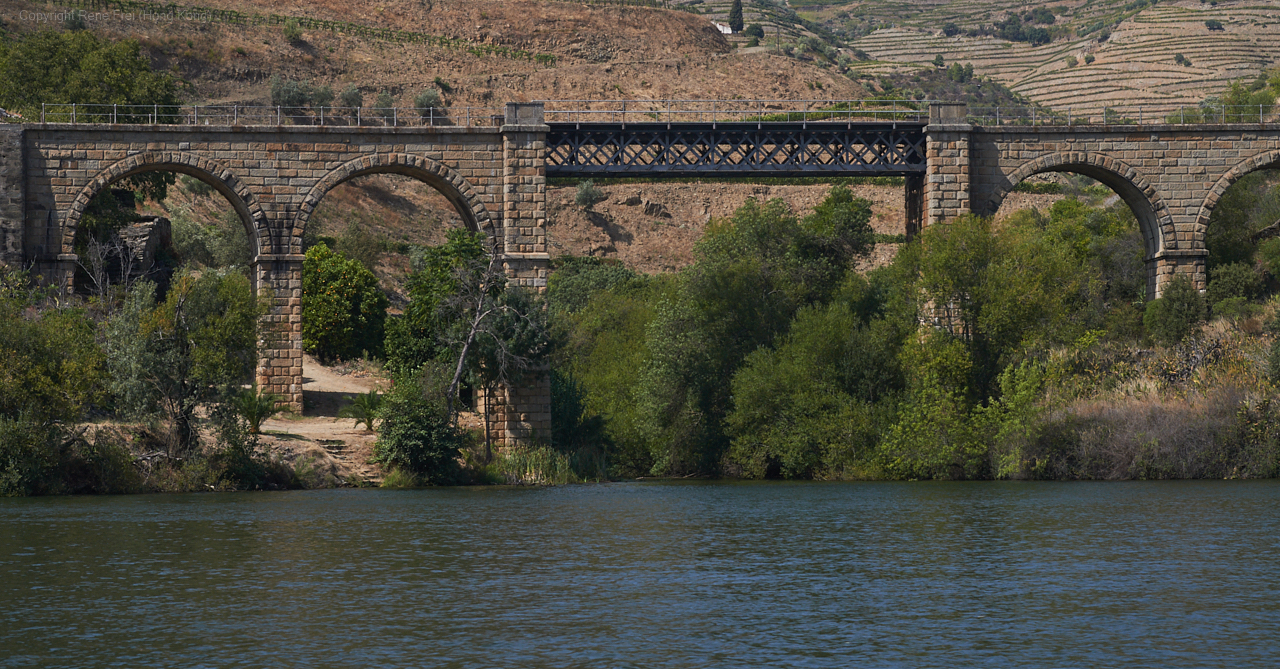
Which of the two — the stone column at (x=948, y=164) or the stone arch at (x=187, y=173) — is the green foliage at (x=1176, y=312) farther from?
the stone arch at (x=187, y=173)

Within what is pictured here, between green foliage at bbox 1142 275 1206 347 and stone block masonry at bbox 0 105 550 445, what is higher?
stone block masonry at bbox 0 105 550 445

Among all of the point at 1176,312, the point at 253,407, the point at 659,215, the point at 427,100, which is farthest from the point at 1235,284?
the point at 427,100

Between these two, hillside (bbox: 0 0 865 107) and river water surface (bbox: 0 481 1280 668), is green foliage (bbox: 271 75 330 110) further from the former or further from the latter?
river water surface (bbox: 0 481 1280 668)

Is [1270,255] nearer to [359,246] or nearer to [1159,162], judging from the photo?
[1159,162]

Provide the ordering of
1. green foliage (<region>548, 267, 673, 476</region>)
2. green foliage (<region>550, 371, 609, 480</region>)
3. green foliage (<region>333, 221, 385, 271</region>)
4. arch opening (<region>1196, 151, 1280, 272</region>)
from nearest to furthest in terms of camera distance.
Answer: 1. green foliage (<region>550, 371, 609, 480</region>)
2. green foliage (<region>548, 267, 673, 476</region>)
3. arch opening (<region>1196, 151, 1280, 272</region>)
4. green foliage (<region>333, 221, 385, 271</region>)

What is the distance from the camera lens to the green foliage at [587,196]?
75750 mm

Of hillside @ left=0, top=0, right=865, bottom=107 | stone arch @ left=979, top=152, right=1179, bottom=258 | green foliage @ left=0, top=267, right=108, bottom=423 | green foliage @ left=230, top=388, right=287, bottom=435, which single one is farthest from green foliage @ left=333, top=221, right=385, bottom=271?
stone arch @ left=979, top=152, right=1179, bottom=258

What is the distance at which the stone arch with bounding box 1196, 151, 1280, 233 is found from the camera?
37812 millimetres

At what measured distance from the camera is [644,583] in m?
16.5

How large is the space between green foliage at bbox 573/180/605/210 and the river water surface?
5054 cm

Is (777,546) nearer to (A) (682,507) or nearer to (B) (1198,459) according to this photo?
(A) (682,507)

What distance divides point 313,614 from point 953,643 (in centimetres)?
684

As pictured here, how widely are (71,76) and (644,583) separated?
36.2 m

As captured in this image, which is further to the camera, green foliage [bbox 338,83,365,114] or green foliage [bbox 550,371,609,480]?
green foliage [bbox 338,83,365,114]
